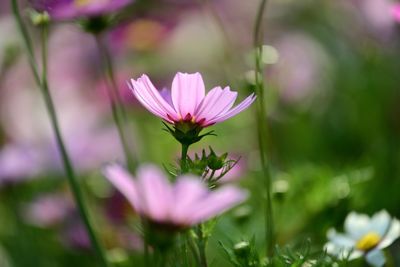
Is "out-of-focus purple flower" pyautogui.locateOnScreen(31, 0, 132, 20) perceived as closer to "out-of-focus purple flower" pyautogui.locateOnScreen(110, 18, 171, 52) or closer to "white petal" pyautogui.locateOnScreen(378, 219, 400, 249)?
"white petal" pyautogui.locateOnScreen(378, 219, 400, 249)

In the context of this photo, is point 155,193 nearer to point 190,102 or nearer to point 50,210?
point 190,102

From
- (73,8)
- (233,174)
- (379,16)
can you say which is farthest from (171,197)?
(379,16)

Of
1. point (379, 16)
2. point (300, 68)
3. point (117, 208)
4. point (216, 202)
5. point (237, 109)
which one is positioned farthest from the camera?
point (300, 68)

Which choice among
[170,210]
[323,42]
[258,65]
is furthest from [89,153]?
[170,210]

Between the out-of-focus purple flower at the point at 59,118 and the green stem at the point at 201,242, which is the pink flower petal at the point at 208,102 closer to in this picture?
the green stem at the point at 201,242

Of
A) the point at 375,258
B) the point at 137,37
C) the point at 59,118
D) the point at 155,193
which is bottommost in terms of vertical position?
the point at 375,258

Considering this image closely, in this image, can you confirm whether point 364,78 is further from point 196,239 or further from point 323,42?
point 196,239
